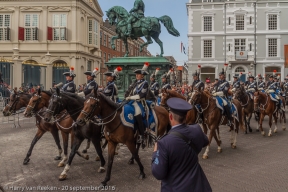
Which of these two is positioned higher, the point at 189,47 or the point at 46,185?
the point at 189,47

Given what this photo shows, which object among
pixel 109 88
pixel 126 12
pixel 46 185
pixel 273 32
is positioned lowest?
pixel 46 185

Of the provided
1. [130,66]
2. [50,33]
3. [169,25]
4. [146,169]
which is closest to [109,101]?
[146,169]

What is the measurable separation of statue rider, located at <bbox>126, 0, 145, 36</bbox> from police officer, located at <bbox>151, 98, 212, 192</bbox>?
54.0 ft

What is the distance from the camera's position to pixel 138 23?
19500 mm

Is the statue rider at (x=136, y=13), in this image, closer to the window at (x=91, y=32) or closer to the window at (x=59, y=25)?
the window at (x=59, y=25)

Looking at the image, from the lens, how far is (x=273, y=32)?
4284 centimetres

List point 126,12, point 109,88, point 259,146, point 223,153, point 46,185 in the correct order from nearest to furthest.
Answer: point 46,185 → point 109,88 → point 223,153 → point 259,146 → point 126,12

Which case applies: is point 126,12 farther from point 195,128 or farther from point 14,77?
point 195,128

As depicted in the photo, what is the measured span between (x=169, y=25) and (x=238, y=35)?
85.5 feet

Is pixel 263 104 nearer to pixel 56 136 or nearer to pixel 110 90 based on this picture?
pixel 110 90

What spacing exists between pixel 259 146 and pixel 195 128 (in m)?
8.69

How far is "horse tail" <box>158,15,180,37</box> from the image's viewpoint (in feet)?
65.2

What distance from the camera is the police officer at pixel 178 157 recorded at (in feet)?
11.3

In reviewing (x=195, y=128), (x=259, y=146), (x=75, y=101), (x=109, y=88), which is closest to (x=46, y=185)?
(x=75, y=101)
